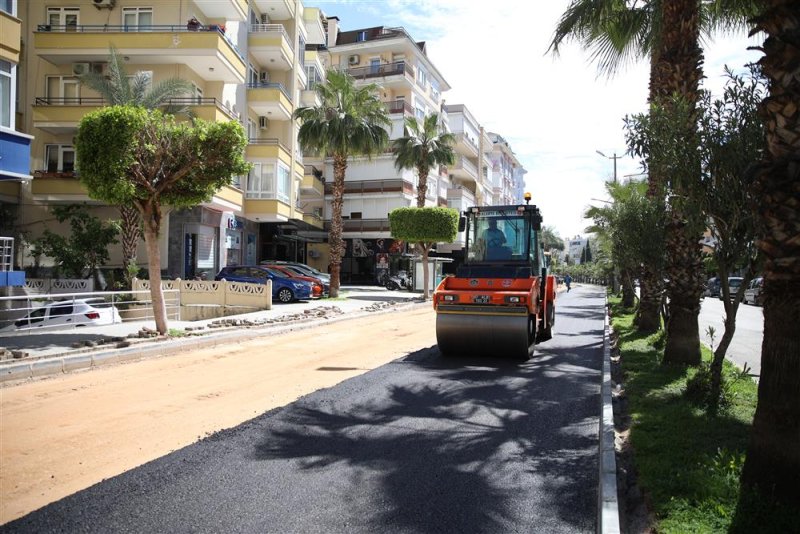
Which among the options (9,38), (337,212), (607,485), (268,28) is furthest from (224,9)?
(607,485)

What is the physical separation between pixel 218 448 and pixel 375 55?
49648 mm

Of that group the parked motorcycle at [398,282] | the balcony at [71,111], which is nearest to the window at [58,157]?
the balcony at [71,111]

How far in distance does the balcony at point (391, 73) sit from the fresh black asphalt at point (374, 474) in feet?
141

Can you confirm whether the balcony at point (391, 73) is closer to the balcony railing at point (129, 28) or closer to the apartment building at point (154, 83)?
the apartment building at point (154, 83)

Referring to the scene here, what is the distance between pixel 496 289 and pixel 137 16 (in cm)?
2326

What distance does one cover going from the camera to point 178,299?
17359 millimetres

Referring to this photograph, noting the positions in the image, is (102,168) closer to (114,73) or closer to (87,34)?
(114,73)

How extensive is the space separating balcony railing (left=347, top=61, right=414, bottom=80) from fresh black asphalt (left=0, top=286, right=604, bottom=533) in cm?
4331

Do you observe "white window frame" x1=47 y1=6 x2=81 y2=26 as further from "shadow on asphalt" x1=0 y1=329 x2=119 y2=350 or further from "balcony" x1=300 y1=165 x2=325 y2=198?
"shadow on asphalt" x1=0 y1=329 x2=119 y2=350

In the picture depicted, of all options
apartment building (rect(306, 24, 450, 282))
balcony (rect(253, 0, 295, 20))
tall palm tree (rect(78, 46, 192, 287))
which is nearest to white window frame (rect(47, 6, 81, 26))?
tall palm tree (rect(78, 46, 192, 287))

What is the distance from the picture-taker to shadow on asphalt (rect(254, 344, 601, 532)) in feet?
13.9

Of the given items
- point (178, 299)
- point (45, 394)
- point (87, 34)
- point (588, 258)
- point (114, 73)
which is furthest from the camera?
point (588, 258)

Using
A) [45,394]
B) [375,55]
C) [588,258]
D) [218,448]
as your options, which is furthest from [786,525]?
[588,258]

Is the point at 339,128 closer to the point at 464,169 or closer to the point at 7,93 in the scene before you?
the point at 7,93
